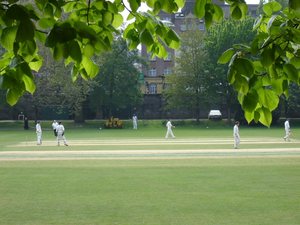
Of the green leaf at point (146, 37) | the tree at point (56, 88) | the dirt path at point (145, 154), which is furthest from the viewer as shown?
the tree at point (56, 88)

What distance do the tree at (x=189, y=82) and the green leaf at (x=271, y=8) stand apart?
59577mm

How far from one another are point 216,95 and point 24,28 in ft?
204

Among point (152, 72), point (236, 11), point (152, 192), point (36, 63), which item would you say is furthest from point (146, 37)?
point (152, 72)

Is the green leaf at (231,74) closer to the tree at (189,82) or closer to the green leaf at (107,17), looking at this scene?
the green leaf at (107,17)

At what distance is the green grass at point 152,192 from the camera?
10492 mm

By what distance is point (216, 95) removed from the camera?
6438cm

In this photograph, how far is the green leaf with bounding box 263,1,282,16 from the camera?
3.77m

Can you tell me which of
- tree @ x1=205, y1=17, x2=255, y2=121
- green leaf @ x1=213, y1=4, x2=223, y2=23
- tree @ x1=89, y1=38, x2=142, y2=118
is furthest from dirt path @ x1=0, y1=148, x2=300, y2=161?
tree @ x1=89, y1=38, x2=142, y2=118

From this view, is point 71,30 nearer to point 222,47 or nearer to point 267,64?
point 267,64

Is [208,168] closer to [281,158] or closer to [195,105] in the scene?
[281,158]

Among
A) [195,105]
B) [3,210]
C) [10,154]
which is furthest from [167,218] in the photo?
[195,105]

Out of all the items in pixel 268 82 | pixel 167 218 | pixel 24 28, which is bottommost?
pixel 167 218

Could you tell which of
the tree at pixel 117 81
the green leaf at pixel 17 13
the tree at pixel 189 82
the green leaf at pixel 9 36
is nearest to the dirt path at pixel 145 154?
the green leaf at pixel 9 36

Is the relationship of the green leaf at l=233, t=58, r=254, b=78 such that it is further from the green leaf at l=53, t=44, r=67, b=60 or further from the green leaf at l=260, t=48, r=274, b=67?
the green leaf at l=53, t=44, r=67, b=60
